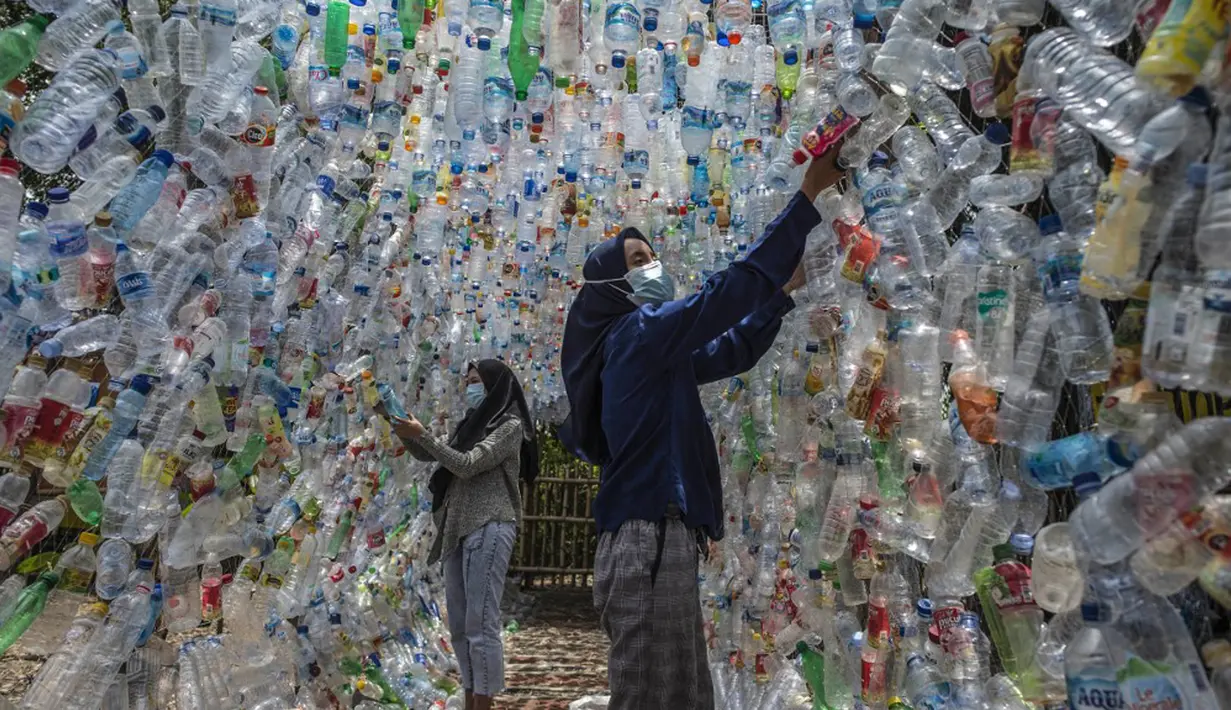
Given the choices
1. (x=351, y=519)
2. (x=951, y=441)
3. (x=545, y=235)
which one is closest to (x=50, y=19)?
(x=951, y=441)

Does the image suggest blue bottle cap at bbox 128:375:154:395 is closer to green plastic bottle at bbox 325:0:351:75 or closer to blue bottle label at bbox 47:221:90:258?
blue bottle label at bbox 47:221:90:258

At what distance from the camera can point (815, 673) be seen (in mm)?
3027

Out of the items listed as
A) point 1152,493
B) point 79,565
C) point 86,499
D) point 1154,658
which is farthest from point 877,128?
point 79,565

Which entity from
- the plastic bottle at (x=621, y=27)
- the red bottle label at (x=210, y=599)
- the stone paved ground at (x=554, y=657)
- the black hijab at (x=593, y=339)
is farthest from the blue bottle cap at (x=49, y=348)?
the stone paved ground at (x=554, y=657)

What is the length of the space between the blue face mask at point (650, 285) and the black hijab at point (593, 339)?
0.13 ft

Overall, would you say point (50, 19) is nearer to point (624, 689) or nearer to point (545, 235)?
point (624, 689)

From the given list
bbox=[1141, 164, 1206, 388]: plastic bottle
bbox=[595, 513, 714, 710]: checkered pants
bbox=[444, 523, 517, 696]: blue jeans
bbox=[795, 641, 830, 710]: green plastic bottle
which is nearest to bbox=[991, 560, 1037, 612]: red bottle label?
bbox=[1141, 164, 1206, 388]: plastic bottle

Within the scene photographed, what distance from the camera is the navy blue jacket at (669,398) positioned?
97.2 inches

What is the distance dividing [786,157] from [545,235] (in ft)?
9.79

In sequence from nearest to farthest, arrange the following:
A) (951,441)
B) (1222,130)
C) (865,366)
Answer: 1. (1222,130)
2. (951,441)
3. (865,366)

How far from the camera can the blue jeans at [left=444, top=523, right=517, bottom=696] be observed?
155 inches

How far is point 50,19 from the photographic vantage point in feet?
7.06

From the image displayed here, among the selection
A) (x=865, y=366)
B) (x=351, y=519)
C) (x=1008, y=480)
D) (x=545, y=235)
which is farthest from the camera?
(x=545, y=235)

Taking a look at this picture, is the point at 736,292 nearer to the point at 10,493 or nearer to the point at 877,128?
the point at 877,128
